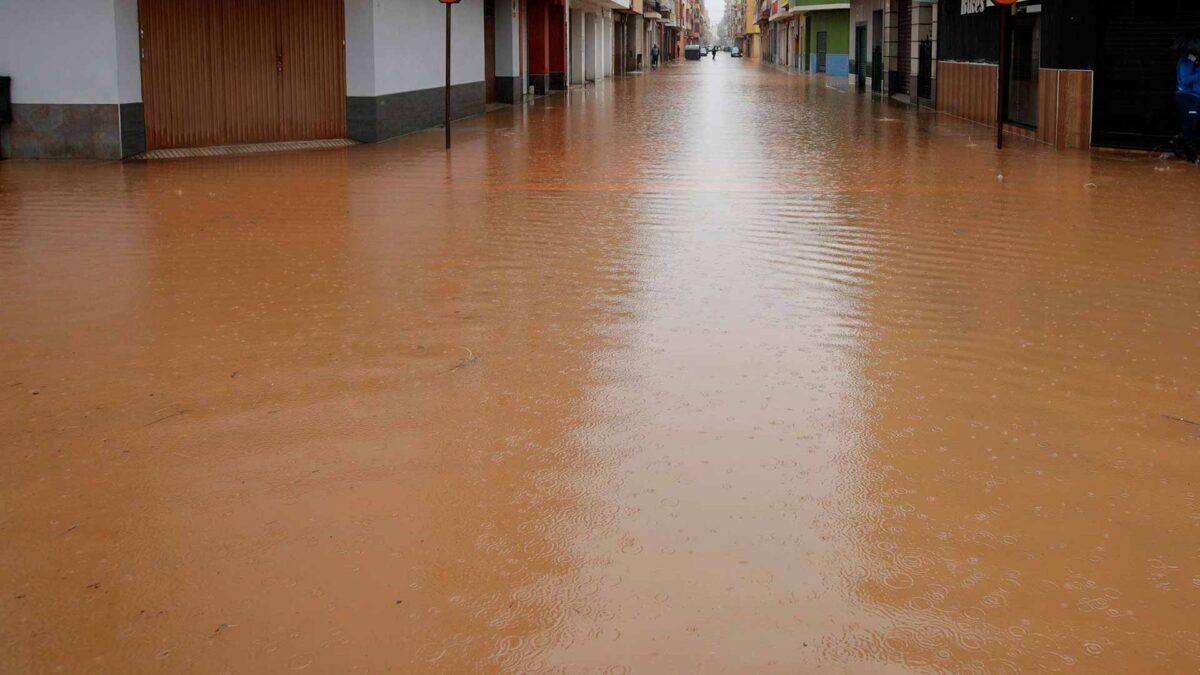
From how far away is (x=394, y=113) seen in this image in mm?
18953

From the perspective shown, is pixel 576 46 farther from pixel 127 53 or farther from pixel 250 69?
pixel 127 53

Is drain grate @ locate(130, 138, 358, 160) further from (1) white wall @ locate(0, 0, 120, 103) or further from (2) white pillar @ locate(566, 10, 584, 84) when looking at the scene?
(2) white pillar @ locate(566, 10, 584, 84)

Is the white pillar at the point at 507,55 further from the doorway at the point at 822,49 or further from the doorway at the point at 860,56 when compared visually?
the doorway at the point at 822,49

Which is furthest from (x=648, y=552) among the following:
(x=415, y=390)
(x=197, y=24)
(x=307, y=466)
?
(x=197, y=24)

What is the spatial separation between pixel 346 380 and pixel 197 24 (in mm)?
12371

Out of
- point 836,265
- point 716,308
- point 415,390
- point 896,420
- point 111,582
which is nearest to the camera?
point 111,582

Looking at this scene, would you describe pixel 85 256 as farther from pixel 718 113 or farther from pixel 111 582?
pixel 718 113

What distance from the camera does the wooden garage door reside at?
15945 mm

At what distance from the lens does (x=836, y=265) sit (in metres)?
8.09

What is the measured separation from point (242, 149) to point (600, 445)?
13.3 meters

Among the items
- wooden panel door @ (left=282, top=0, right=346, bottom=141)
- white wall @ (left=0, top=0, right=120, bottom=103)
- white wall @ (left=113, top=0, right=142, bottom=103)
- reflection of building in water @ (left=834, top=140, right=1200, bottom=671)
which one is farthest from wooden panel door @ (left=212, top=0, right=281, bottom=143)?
reflection of building in water @ (left=834, top=140, right=1200, bottom=671)

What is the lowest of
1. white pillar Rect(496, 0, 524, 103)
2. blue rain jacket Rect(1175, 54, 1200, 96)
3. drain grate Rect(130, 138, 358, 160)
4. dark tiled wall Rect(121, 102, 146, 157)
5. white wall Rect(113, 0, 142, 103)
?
drain grate Rect(130, 138, 358, 160)

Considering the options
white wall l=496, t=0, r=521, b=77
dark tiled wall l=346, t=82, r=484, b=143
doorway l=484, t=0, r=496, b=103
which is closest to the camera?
dark tiled wall l=346, t=82, r=484, b=143

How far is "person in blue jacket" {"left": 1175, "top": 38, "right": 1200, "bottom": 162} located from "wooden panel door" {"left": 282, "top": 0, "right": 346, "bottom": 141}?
35.7 feet
